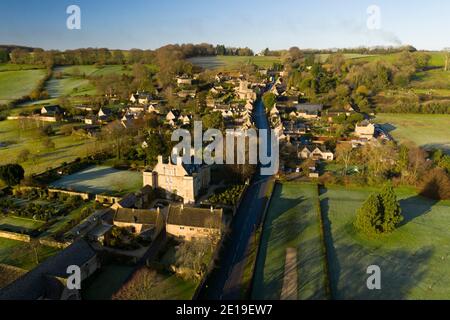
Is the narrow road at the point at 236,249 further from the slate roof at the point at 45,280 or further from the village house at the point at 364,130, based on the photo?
the village house at the point at 364,130

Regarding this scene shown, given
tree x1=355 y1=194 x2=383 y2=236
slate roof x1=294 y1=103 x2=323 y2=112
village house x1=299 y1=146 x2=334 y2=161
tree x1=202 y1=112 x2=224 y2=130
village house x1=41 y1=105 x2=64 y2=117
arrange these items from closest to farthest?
tree x1=355 y1=194 x2=383 y2=236 < village house x1=299 y1=146 x2=334 y2=161 < tree x1=202 y1=112 x2=224 y2=130 < village house x1=41 y1=105 x2=64 y2=117 < slate roof x1=294 y1=103 x2=323 y2=112

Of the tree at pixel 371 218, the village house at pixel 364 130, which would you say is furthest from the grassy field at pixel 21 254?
the village house at pixel 364 130

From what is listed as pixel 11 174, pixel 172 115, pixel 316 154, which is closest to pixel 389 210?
pixel 316 154

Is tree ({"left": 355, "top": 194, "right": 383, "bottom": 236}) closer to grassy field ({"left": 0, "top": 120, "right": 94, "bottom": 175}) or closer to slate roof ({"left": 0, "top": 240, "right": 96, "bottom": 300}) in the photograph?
slate roof ({"left": 0, "top": 240, "right": 96, "bottom": 300})

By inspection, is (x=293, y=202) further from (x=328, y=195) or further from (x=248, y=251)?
(x=248, y=251)

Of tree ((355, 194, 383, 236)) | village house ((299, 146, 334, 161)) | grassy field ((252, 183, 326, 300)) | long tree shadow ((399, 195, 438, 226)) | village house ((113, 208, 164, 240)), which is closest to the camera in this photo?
grassy field ((252, 183, 326, 300))

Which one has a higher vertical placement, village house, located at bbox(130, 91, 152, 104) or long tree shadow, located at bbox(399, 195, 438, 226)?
village house, located at bbox(130, 91, 152, 104)

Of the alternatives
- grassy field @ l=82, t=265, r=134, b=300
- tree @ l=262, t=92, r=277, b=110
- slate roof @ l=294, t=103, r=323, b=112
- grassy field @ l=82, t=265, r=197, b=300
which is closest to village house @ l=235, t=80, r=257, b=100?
tree @ l=262, t=92, r=277, b=110
